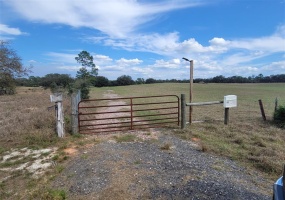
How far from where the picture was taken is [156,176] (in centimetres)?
485

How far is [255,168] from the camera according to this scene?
5371 mm

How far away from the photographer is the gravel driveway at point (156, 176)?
4.18 metres

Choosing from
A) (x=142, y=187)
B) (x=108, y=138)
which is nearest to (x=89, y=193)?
(x=142, y=187)

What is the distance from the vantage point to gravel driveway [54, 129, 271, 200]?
13.7 feet

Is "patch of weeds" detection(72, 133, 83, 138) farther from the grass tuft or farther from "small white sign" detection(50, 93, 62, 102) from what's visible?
"small white sign" detection(50, 93, 62, 102)

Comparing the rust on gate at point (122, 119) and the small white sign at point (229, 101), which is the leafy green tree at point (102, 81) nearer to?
the rust on gate at point (122, 119)

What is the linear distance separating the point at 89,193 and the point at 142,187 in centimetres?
98

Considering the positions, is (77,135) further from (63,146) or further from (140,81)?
(140,81)

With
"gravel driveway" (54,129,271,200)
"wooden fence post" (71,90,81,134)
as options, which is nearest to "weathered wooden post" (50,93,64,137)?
"wooden fence post" (71,90,81,134)

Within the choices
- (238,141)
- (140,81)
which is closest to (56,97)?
(238,141)

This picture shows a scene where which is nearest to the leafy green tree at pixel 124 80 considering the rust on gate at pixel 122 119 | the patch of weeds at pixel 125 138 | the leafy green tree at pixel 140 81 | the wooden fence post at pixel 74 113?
the leafy green tree at pixel 140 81

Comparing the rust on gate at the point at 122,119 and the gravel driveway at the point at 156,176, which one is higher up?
the rust on gate at the point at 122,119

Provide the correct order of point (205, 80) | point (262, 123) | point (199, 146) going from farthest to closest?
point (205, 80), point (262, 123), point (199, 146)

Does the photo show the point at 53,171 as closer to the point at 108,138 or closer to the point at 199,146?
the point at 108,138
